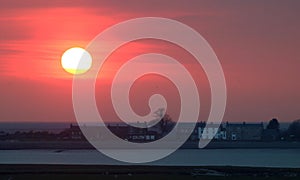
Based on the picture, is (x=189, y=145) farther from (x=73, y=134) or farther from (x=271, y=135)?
(x=73, y=134)

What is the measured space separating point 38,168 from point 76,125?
4720 inches

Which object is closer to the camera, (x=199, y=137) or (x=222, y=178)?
(x=222, y=178)

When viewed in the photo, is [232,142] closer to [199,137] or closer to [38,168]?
[199,137]

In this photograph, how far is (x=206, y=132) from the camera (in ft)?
567

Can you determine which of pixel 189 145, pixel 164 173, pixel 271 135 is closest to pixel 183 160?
pixel 164 173

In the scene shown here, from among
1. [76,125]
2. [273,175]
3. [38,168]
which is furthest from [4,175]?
[76,125]

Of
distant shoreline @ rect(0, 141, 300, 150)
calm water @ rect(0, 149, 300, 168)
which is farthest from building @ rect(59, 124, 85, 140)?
calm water @ rect(0, 149, 300, 168)

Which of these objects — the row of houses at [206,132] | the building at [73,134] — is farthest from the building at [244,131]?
the building at [73,134]

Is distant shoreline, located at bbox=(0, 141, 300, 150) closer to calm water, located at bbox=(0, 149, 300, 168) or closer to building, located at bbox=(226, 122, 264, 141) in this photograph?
building, located at bbox=(226, 122, 264, 141)

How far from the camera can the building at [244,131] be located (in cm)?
16894

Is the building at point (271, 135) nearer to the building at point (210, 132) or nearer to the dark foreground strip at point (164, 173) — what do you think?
the building at point (210, 132)

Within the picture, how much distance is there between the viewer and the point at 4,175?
2234 inches

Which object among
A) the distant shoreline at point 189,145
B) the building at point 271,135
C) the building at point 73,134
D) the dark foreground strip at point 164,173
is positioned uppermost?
the building at point 73,134

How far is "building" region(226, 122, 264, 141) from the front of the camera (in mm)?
168938
